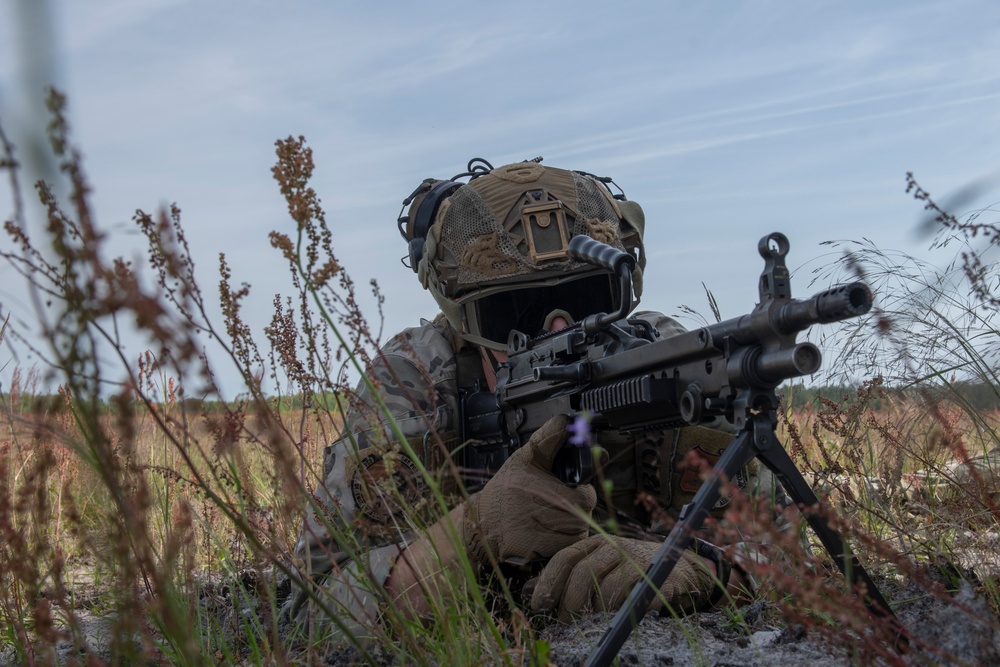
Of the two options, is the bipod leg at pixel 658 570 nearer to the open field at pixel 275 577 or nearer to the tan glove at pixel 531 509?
the open field at pixel 275 577

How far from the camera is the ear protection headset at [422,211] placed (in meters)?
4.43

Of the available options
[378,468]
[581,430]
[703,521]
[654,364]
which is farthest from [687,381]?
[378,468]

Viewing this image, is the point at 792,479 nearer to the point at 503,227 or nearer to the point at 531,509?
the point at 531,509

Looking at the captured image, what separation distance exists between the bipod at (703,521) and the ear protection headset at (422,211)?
7.93 ft

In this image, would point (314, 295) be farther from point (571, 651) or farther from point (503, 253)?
point (503, 253)

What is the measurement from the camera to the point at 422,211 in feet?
14.6

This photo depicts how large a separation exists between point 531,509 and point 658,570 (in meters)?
1.02

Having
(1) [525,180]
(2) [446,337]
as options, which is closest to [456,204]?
(1) [525,180]

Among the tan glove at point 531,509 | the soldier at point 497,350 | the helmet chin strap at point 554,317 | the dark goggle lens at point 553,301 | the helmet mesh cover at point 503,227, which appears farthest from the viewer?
the dark goggle lens at point 553,301

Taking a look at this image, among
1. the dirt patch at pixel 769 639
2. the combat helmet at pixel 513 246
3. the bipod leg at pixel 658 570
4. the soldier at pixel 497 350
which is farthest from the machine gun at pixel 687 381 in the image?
the combat helmet at pixel 513 246

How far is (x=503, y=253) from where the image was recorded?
161 inches

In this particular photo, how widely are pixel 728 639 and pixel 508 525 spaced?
0.84 m

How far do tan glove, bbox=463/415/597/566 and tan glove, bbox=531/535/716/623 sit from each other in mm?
113

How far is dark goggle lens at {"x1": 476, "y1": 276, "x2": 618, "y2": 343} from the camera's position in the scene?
4.26m
